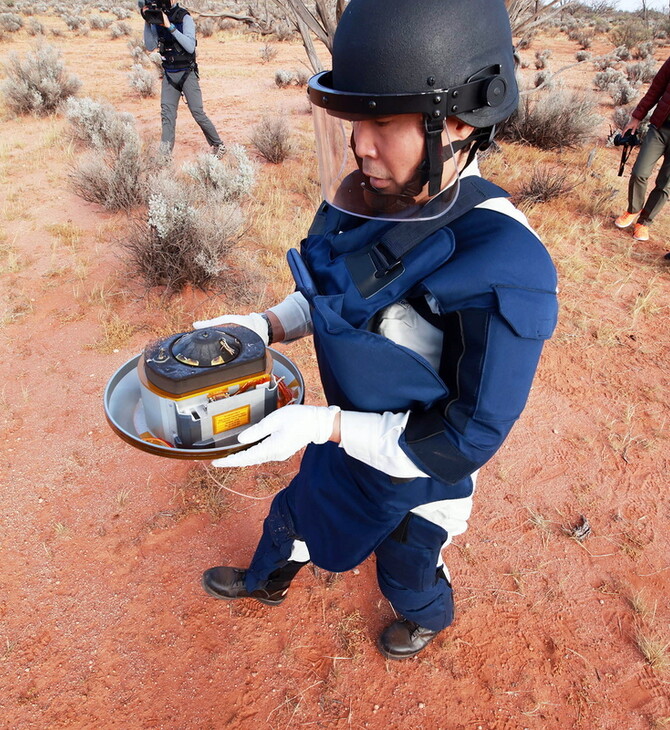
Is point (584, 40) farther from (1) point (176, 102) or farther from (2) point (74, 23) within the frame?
(1) point (176, 102)

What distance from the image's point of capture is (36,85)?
9.38 m

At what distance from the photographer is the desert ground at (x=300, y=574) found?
209 centimetres

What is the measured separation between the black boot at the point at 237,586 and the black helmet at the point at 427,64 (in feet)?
5.93

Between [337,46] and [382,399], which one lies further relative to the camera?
[382,399]

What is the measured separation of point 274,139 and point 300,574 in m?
6.56

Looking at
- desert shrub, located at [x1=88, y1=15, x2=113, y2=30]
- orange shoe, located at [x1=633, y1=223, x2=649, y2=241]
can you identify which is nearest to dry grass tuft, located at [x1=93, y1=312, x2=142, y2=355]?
orange shoe, located at [x1=633, y1=223, x2=649, y2=241]

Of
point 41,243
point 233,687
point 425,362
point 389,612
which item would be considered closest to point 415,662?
point 389,612

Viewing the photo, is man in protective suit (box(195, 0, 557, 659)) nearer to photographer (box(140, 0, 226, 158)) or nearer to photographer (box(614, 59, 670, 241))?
photographer (box(614, 59, 670, 241))

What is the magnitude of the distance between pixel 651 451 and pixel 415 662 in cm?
217

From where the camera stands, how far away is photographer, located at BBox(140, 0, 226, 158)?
20.2ft

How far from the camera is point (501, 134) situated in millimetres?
9250

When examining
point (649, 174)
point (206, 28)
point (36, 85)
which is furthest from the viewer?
point (206, 28)

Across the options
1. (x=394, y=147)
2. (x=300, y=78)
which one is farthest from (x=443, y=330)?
(x=300, y=78)

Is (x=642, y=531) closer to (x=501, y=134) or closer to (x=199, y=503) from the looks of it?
(x=199, y=503)
